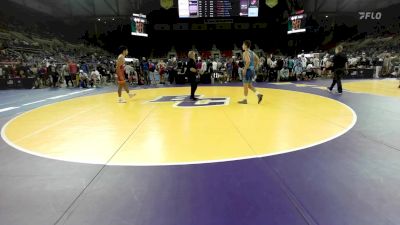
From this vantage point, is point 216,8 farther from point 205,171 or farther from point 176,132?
point 205,171

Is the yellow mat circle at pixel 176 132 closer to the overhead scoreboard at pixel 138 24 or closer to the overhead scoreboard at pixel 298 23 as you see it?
the overhead scoreboard at pixel 138 24

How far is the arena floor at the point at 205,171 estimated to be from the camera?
219cm

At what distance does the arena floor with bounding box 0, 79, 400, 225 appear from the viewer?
2.19 metres

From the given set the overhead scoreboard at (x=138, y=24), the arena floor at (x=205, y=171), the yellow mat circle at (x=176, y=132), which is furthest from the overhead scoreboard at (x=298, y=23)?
the arena floor at (x=205, y=171)

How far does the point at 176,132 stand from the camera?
471cm

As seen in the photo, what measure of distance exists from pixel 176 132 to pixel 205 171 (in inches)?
71.3

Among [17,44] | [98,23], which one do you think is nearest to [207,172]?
[17,44]

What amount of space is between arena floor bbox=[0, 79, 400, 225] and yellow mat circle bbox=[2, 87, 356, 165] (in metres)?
0.03

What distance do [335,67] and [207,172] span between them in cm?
840

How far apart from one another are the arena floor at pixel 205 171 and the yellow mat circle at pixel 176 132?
0.03 meters

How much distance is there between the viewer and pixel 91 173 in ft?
9.97

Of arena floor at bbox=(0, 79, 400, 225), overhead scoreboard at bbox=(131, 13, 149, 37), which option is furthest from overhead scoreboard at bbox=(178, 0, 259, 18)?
arena floor at bbox=(0, 79, 400, 225)

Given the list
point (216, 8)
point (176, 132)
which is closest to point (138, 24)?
point (216, 8)

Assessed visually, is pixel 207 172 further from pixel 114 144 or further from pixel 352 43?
pixel 352 43
